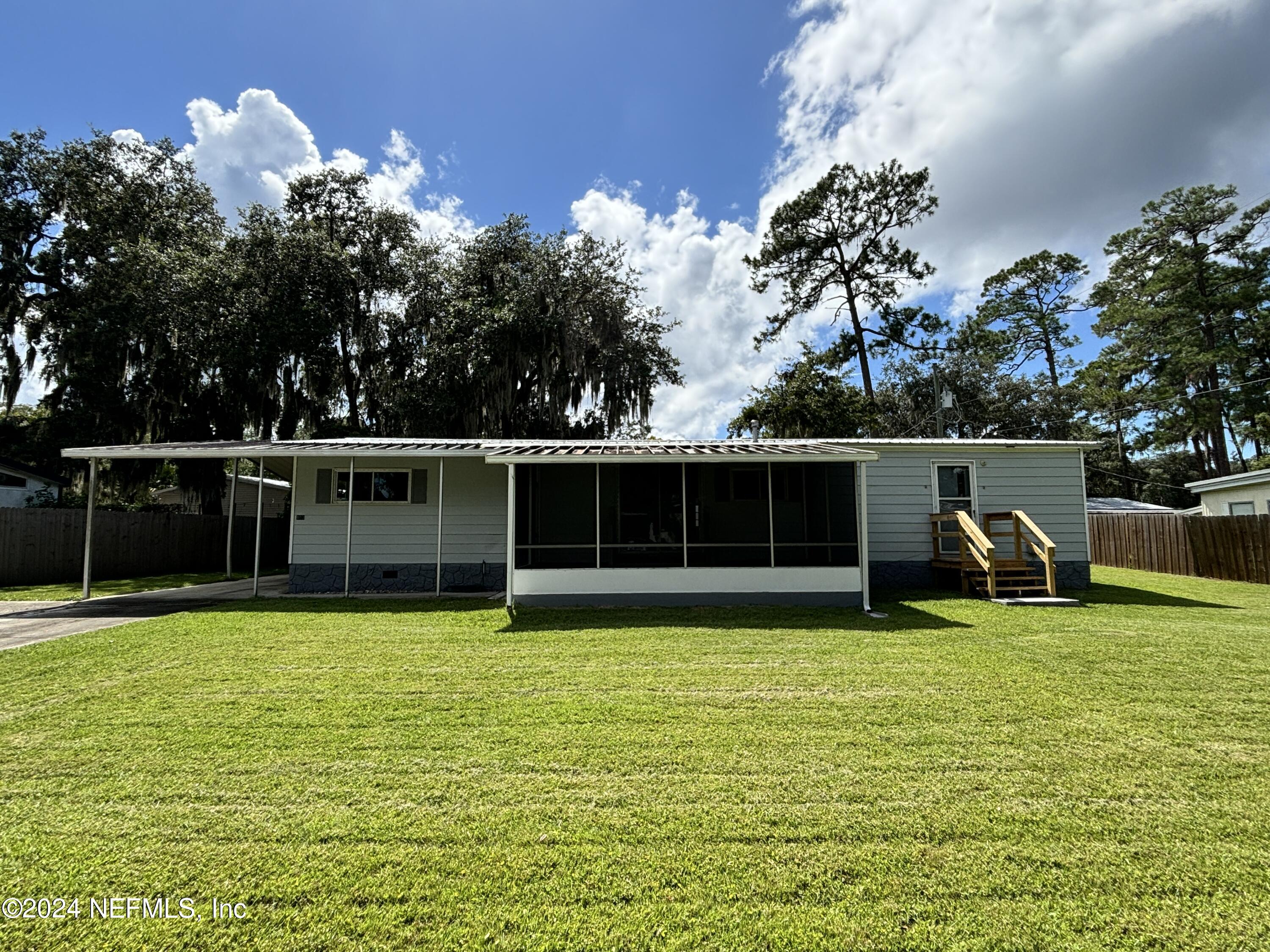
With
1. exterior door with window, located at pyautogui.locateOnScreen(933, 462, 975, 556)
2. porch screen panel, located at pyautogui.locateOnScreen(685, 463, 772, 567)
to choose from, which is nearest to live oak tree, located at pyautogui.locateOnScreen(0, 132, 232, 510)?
porch screen panel, located at pyautogui.locateOnScreen(685, 463, 772, 567)

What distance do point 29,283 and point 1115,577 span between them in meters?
29.3

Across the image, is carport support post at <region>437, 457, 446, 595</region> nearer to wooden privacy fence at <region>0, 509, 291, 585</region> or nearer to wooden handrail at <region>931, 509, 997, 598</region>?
wooden privacy fence at <region>0, 509, 291, 585</region>

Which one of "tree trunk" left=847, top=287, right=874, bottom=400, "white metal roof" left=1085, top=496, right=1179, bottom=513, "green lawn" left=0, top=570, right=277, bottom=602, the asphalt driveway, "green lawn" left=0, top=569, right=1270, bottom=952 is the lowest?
"green lawn" left=0, top=569, right=1270, bottom=952

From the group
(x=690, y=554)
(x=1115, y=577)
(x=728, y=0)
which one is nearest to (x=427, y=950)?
(x=690, y=554)

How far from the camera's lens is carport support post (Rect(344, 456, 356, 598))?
9281 millimetres

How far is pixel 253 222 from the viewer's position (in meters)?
16.7

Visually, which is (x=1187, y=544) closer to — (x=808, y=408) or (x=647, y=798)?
(x=808, y=408)

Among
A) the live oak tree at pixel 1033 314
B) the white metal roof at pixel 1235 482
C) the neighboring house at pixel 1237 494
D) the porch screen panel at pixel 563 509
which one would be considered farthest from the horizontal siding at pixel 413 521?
the live oak tree at pixel 1033 314

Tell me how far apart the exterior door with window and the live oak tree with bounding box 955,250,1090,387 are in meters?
19.3

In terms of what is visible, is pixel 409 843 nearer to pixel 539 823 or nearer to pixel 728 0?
pixel 539 823

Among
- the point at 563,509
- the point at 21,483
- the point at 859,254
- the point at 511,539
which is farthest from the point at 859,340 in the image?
the point at 21,483

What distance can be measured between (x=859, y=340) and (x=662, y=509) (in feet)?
49.7

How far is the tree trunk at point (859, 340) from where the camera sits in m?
22.0

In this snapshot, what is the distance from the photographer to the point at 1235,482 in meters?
14.3
